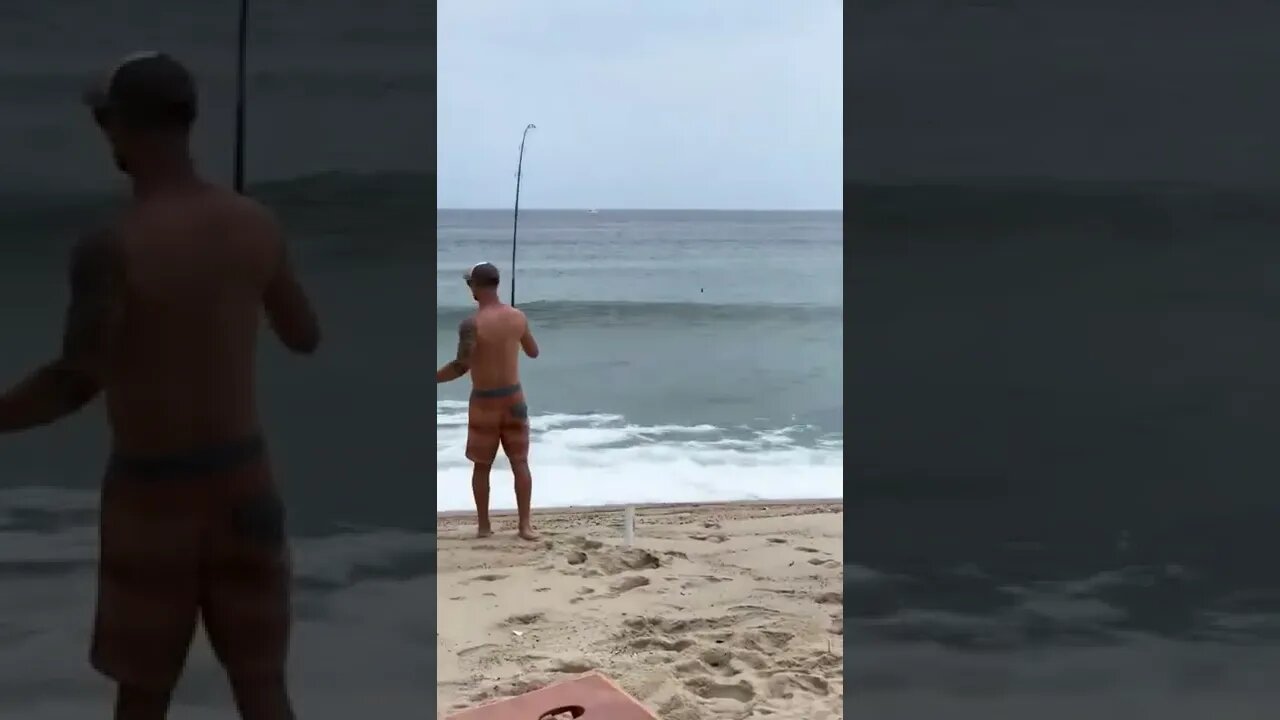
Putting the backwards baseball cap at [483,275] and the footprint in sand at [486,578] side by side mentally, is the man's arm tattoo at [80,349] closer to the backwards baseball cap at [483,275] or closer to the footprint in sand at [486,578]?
the backwards baseball cap at [483,275]

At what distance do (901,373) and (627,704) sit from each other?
2.95 ft

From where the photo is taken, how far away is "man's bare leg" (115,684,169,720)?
4.64 ft

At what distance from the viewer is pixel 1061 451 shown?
1.79 metres

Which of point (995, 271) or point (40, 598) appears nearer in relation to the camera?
point (40, 598)

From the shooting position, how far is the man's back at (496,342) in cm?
349

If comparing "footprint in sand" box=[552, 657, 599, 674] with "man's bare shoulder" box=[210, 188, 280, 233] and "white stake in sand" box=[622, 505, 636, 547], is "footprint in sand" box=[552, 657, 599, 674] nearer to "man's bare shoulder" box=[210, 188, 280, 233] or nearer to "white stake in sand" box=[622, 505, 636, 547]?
"white stake in sand" box=[622, 505, 636, 547]

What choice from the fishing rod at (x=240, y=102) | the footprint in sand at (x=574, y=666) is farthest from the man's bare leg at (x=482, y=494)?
the fishing rod at (x=240, y=102)

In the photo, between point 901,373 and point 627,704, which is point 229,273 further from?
point 627,704

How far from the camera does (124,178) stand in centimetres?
136

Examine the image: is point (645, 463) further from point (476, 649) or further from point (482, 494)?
point (476, 649)

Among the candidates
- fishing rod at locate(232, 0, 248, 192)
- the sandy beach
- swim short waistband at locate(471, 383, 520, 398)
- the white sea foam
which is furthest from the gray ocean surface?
the white sea foam

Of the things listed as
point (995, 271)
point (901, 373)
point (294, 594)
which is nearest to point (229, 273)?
point (294, 594)

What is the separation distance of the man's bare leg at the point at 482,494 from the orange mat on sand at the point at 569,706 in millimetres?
1461

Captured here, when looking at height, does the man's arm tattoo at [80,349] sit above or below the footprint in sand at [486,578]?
above
